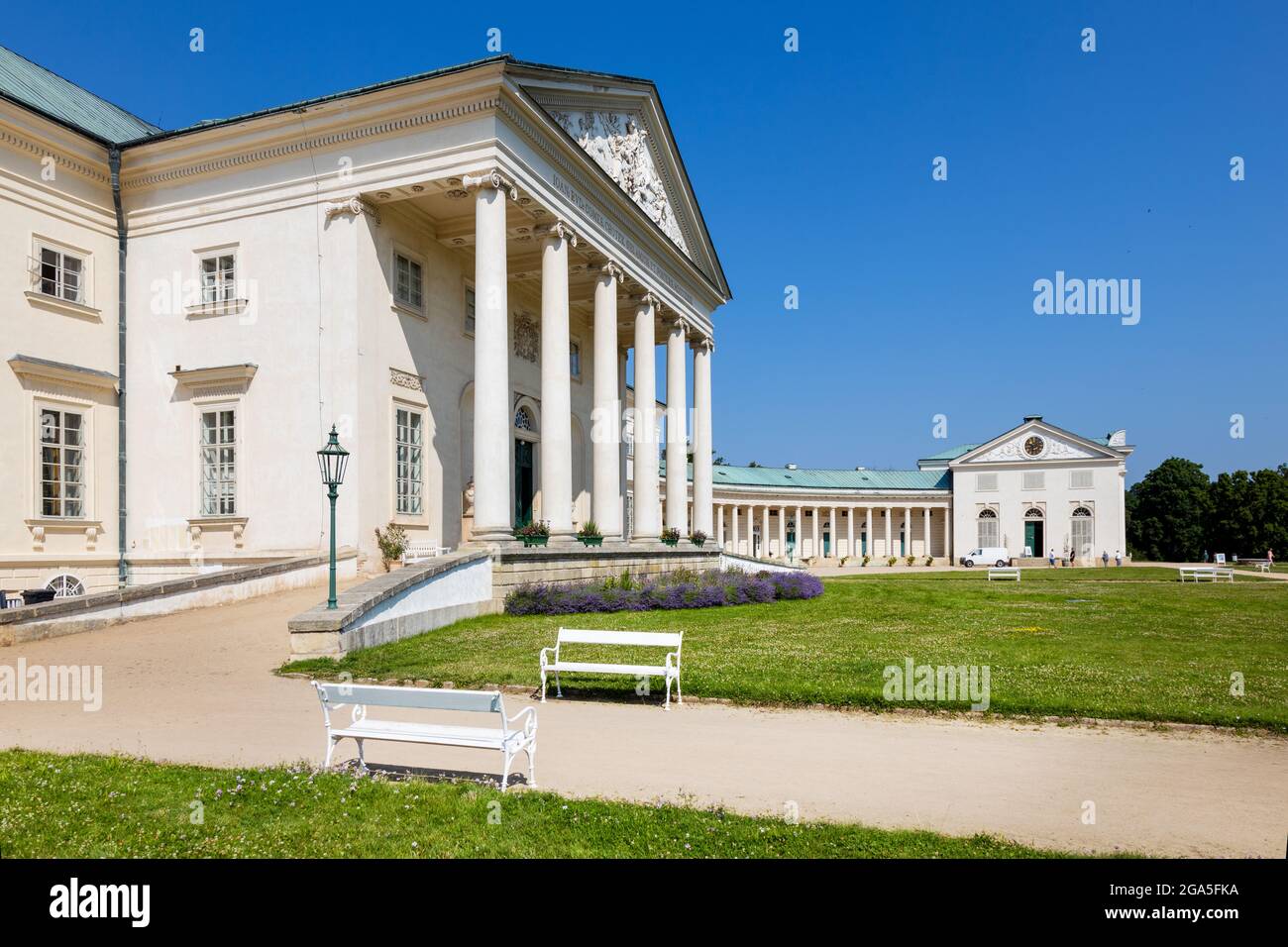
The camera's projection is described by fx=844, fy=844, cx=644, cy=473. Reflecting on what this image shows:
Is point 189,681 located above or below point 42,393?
below

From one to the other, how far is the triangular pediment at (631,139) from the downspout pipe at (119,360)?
476 inches

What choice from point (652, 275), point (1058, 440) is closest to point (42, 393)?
point (652, 275)

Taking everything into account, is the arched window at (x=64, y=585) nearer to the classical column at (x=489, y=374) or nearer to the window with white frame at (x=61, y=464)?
the window with white frame at (x=61, y=464)

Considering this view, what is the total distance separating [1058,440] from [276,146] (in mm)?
83137

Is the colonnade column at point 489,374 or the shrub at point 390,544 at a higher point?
the colonnade column at point 489,374

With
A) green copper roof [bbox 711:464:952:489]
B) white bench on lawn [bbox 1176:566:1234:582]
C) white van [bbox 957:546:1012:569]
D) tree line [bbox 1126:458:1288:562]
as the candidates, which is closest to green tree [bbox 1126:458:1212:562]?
tree line [bbox 1126:458:1288:562]

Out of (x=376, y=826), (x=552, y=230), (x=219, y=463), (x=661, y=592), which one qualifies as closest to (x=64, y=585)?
(x=219, y=463)

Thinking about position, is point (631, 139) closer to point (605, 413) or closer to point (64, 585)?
point (605, 413)

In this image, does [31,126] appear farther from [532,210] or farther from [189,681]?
[189,681]

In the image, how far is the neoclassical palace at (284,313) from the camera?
21.2 m

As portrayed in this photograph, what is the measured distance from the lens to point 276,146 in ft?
74.8

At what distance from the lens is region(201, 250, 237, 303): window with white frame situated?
77.4 feet

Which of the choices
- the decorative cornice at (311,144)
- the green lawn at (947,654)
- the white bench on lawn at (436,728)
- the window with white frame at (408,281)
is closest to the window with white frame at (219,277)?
the decorative cornice at (311,144)
